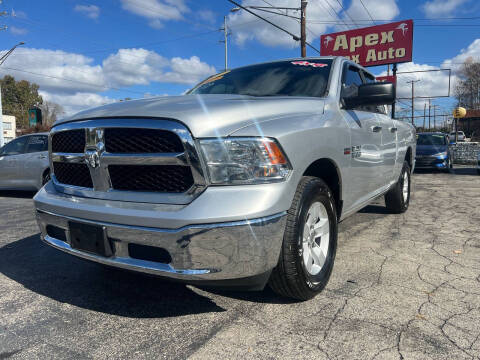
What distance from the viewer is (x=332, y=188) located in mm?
2979

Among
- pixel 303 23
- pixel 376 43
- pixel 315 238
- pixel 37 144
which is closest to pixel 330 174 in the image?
pixel 315 238

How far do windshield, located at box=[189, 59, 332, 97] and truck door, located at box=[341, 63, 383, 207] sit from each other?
25 centimetres

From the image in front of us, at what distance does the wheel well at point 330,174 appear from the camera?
262 centimetres

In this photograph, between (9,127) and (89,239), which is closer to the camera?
(89,239)

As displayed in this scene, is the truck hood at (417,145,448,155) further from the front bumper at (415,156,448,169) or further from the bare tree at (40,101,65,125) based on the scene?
the bare tree at (40,101,65,125)

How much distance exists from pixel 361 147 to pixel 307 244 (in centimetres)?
129

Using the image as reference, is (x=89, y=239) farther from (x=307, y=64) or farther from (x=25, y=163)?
Result: (x=25, y=163)

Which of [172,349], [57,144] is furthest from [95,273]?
[172,349]

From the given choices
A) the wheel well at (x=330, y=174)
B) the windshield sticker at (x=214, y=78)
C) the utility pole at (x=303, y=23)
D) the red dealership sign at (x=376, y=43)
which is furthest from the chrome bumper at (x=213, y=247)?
the red dealership sign at (x=376, y=43)

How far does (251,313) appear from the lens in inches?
93.0

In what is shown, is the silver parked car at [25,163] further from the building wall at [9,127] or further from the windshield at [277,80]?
the building wall at [9,127]

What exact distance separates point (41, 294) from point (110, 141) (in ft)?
4.68

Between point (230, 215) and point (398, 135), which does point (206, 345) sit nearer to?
point (230, 215)

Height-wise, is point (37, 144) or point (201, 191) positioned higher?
point (37, 144)
